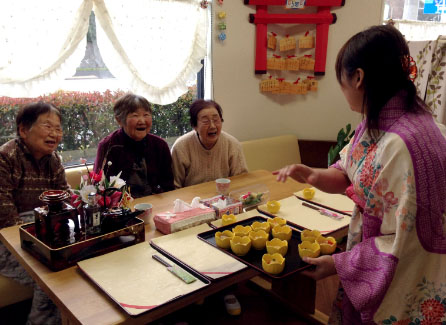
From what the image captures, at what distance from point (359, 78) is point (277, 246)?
61cm

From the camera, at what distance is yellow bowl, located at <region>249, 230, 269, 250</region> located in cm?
138

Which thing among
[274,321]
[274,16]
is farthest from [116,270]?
[274,16]

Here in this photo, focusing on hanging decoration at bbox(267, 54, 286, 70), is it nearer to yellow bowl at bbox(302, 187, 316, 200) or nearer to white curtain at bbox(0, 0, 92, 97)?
white curtain at bbox(0, 0, 92, 97)

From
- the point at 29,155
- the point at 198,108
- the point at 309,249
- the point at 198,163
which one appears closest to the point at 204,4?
the point at 198,108

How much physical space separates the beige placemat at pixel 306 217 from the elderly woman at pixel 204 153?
0.75 meters

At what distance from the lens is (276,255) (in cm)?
127

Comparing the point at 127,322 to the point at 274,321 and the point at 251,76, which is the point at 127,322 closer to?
the point at 274,321

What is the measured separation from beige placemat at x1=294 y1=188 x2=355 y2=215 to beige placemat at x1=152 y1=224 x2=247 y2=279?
2.20 ft

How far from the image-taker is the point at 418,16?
3.69 m

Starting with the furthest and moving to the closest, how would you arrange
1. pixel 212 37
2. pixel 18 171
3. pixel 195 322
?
pixel 212 37 < pixel 195 322 < pixel 18 171

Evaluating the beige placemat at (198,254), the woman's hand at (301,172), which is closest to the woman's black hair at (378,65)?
the woman's hand at (301,172)

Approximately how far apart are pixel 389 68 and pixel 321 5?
2535 millimetres

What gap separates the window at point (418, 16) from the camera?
3.62 m

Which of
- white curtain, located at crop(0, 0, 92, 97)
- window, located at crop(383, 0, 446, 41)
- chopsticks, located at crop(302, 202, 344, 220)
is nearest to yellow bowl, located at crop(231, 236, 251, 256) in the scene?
chopsticks, located at crop(302, 202, 344, 220)
